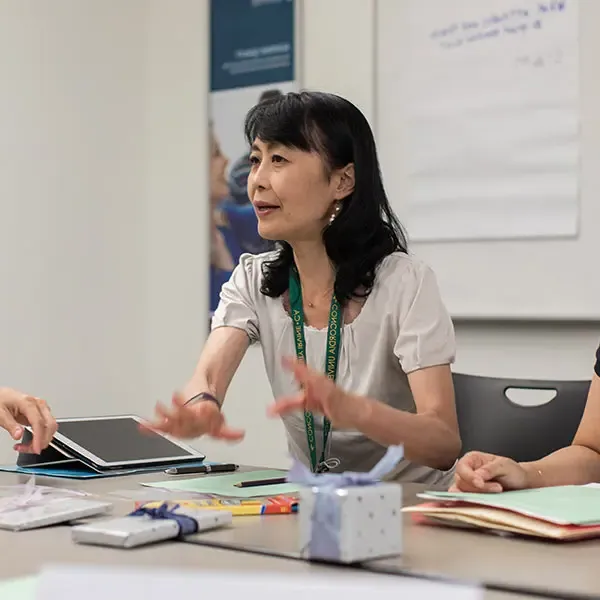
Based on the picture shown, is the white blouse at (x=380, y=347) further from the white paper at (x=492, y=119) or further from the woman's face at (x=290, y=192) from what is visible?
the white paper at (x=492, y=119)

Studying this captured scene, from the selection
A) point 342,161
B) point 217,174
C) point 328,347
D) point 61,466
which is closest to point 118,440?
point 61,466

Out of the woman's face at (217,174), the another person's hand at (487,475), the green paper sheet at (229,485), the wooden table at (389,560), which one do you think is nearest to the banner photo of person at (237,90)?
the woman's face at (217,174)

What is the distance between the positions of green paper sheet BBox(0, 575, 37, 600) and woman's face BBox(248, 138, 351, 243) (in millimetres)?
1184

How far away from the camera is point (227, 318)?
2131 millimetres

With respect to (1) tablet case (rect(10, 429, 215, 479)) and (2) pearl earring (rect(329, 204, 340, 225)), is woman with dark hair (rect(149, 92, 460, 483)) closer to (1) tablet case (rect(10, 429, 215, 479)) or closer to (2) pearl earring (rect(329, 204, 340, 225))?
(2) pearl earring (rect(329, 204, 340, 225))

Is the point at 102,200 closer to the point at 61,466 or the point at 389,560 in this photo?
the point at 61,466

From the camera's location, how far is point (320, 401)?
4.73 ft

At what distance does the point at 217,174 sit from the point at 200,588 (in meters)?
2.74

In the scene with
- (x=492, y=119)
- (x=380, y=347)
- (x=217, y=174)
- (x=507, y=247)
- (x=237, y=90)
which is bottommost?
(x=380, y=347)

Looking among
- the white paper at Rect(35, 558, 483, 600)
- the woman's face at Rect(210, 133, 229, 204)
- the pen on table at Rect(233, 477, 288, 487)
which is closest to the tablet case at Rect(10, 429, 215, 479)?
the pen on table at Rect(233, 477, 288, 487)

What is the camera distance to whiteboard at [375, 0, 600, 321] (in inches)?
104

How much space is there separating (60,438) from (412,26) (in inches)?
69.9

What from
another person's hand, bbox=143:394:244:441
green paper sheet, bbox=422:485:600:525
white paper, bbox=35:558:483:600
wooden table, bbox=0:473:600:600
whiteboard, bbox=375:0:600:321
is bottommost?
wooden table, bbox=0:473:600:600

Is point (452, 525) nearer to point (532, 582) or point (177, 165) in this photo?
point (532, 582)
